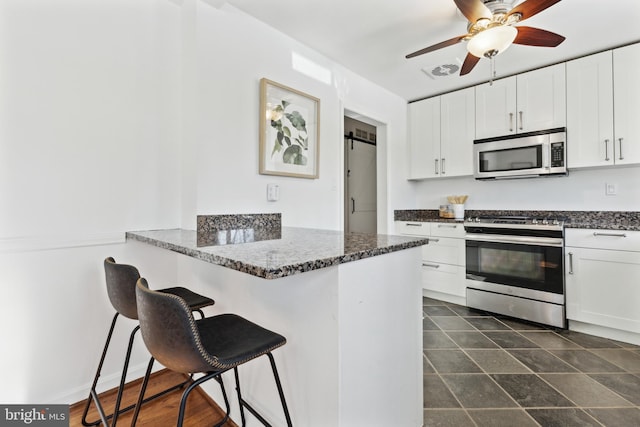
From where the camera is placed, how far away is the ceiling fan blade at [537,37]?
6.33 ft

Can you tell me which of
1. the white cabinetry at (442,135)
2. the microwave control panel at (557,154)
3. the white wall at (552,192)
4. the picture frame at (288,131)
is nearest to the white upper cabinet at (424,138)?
the white cabinetry at (442,135)

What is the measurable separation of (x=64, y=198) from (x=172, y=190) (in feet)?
1.78

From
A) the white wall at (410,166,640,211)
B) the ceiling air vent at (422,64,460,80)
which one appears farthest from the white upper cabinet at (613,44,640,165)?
the ceiling air vent at (422,64,460,80)

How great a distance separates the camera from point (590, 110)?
264 centimetres

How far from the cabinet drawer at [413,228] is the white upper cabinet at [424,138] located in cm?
65

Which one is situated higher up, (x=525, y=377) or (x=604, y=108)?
(x=604, y=108)

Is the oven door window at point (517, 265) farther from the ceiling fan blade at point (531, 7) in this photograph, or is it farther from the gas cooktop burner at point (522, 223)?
the ceiling fan blade at point (531, 7)

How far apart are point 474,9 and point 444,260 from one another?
2.31 m

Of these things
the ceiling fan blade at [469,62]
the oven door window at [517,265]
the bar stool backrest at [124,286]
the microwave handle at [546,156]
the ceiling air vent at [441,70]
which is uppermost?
the ceiling air vent at [441,70]

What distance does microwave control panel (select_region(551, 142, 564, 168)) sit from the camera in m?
2.77

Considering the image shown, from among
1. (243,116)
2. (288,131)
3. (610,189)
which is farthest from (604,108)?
(243,116)

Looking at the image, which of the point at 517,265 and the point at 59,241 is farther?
the point at 517,265

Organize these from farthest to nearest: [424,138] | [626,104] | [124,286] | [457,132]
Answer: [424,138] → [457,132] → [626,104] → [124,286]

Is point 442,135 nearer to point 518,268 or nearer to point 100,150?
point 518,268
